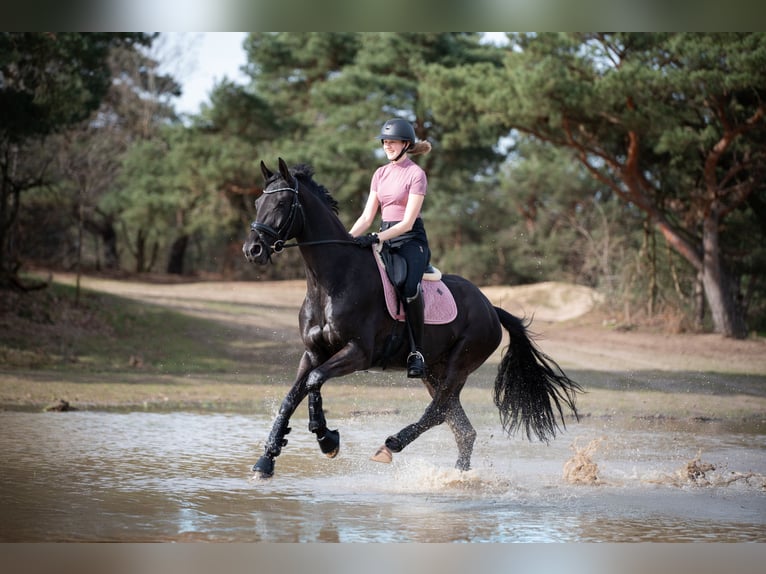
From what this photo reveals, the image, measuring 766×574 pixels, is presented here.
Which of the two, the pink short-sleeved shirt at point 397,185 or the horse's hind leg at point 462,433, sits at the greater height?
the pink short-sleeved shirt at point 397,185

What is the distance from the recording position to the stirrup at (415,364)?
16.3 feet

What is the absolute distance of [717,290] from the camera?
13.5 meters

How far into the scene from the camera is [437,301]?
5.29 metres

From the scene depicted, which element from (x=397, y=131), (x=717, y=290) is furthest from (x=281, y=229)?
(x=717, y=290)

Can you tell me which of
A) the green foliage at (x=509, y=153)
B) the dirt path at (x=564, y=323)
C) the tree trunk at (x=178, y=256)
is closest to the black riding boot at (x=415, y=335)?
the dirt path at (x=564, y=323)

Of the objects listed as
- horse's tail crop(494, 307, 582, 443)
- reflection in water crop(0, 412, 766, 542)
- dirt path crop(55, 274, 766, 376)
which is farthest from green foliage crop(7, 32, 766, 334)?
horse's tail crop(494, 307, 582, 443)

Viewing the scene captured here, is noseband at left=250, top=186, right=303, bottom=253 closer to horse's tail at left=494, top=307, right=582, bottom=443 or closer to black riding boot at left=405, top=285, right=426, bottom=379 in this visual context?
black riding boot at left=405, top=285, right=426, bottom=379

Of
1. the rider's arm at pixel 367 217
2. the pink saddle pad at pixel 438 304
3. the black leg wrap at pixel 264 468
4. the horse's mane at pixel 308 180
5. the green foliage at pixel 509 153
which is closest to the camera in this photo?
the black leg wrap at pixel 264 468

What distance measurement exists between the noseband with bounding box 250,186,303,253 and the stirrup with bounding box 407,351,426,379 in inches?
36.9

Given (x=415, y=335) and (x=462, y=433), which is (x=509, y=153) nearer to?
(x=462, y=433)

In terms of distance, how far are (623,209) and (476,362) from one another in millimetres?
11579

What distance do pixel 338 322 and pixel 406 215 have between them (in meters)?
0.68

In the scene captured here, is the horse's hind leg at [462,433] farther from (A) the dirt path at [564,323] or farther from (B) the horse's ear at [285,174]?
(A) the dirt path at [564,323]

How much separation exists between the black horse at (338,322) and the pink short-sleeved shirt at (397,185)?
26 centimetres
